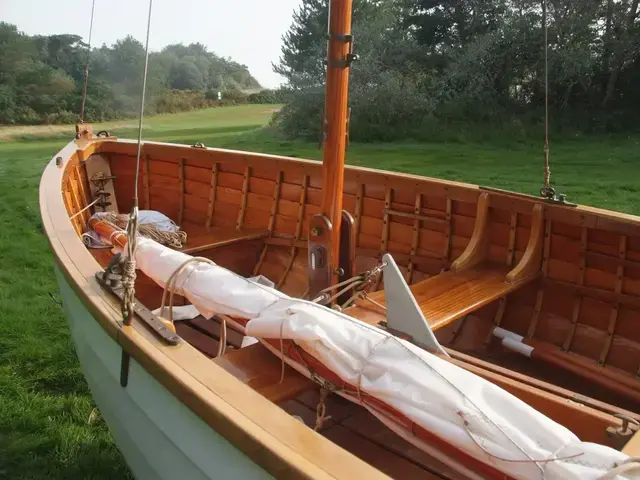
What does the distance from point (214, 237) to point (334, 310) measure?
98.7 inches

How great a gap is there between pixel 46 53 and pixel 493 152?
1260cm

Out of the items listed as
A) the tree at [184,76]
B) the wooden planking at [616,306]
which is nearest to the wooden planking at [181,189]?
the wooden planking at [616,306]

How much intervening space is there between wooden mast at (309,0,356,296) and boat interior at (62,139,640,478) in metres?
0.28

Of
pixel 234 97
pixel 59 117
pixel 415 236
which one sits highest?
pixel 234 97

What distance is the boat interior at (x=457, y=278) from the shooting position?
218 cm

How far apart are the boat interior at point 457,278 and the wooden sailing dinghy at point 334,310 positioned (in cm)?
1

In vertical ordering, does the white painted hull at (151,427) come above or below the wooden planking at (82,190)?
below

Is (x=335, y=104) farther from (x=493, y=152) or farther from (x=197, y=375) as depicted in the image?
(x=493, y=152)

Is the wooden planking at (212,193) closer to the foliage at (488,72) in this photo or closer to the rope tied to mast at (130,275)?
the rope tied to mast at (130,275)

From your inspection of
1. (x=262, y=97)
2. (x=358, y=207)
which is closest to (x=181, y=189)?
(x=358, y=207)

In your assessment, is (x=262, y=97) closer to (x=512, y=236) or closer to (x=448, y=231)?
(x=448, y=231)

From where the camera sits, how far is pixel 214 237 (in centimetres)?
446

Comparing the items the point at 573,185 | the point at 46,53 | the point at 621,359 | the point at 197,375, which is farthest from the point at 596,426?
the point at 46,53

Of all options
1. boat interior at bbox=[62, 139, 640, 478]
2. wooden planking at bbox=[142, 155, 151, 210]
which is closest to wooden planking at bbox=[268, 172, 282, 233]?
boat interior at bbox=[62, 139, 640, 478]
